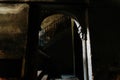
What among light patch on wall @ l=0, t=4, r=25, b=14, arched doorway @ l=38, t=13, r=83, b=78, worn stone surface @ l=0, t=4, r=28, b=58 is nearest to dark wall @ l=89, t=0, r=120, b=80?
worn stone surface @ l=0, t=4, r=28, b=58

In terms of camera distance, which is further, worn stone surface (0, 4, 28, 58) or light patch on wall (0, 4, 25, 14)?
light patch on wall (0, 4, 25, 14)

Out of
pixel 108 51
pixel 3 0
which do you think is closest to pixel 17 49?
pixel 3 0

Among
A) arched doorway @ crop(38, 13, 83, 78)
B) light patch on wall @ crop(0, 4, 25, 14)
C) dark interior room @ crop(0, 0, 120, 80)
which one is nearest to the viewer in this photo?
dark interior room @ crop(0, 0, 120, 80)

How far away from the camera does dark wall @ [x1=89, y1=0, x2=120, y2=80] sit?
667cm

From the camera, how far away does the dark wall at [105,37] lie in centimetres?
667

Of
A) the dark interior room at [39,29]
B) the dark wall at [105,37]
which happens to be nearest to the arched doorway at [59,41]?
the dark interior room at [39,29]

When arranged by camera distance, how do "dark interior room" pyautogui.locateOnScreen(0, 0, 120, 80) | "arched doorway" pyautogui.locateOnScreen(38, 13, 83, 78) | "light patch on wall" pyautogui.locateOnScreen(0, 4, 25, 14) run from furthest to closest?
"arched doorway" pyautogui.locateOnScreen(38, 13, 83, 78) → "light patch on wall" pyautogui.locateOnScreen(0, 4, 25, 14) → "dark interior room" pyautogui.locateOnScreen(0, 0, 120, 80)

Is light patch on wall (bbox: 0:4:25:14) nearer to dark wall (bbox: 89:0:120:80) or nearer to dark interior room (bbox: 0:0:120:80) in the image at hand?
dark interior room (bbox: 0:0:120:80)

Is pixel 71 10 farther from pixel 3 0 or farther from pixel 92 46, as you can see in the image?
pixel 3 0

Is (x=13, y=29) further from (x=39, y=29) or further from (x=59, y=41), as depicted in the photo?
(x=59, y=41)

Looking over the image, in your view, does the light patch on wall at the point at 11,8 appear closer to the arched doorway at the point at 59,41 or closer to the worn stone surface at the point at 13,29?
the worn stone surface at the point at 13,29

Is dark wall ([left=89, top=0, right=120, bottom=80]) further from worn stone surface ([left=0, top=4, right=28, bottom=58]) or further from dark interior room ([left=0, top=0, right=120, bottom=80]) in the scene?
worn stone surface ([left=0, top=4, right=28, bottom=58])

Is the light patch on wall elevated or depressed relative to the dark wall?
elevated

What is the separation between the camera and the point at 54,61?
14469mm
